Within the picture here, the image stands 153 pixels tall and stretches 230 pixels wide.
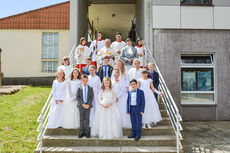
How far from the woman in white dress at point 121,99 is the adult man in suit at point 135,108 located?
38 centimetres

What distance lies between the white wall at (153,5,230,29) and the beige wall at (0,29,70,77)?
1256 centimetres

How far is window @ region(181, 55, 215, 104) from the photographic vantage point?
840cm

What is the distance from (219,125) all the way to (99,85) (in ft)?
16.7

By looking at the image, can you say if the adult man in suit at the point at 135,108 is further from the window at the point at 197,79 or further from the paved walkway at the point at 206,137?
the window at the point at 197,79

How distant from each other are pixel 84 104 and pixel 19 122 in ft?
11.3

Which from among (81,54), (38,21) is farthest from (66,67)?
(38,21)

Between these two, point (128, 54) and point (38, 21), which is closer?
point (128, 54)

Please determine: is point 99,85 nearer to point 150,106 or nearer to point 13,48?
point 150,106

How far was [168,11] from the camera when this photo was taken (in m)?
8.29

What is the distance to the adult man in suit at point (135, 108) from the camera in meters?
4.75

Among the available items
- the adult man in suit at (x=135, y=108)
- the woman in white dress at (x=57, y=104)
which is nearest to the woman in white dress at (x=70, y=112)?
the woman in white dress at (x=57, y=104)

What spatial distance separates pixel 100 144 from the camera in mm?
4652

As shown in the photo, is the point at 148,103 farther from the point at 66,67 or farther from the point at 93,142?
the point at 66,67

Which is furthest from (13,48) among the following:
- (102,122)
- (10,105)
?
(102,122)
